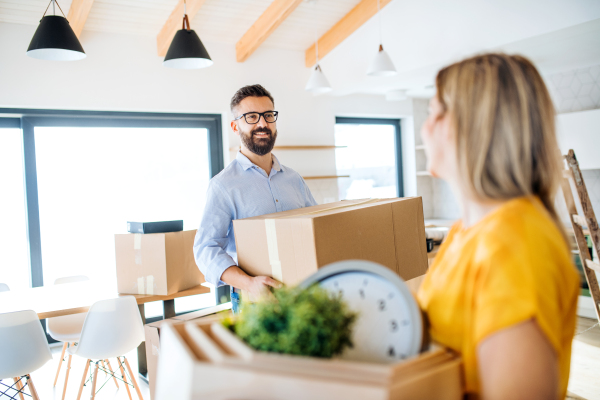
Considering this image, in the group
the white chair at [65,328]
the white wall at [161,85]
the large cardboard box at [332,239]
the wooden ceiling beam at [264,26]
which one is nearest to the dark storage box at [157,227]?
the white chair at [65,328]

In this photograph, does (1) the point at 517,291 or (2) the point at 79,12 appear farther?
(2) the point at 79,12

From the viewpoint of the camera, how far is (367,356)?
Answer: 683 millimetres

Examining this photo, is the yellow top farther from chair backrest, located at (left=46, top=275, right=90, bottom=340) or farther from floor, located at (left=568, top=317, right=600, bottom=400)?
chair backrest, located at (left=46, top=275, right=90, bottom=340)

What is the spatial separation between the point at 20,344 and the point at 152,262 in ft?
2.89

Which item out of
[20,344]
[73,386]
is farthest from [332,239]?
[73,386]

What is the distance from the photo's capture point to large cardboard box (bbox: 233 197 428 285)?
1260mm

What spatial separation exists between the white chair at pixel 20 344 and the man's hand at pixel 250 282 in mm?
1410

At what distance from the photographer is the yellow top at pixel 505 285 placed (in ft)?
1.88

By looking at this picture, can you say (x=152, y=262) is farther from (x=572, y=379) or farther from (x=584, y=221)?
(x=572, y=379)

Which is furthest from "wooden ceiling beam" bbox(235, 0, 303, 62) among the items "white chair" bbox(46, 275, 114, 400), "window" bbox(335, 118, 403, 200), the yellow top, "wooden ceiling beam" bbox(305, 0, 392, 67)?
the yellow top

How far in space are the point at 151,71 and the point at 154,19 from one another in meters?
0.45

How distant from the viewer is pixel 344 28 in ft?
15.4

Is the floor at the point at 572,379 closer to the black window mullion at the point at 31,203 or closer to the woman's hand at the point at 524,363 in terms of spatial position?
the black window mullion at the point at 31,203

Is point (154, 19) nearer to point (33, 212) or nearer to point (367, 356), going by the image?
point (33, 212)
